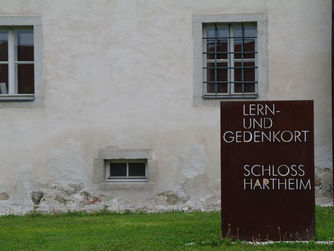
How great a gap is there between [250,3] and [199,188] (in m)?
3.41

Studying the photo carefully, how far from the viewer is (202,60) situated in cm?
1191

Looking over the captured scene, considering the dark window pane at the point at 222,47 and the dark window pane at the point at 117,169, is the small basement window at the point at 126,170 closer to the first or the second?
the dark window pane at the point at 117,169

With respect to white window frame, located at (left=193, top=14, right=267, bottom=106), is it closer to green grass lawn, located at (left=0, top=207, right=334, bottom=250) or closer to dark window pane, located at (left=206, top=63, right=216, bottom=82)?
dark window pane, located at (left=206, top=63, right=216, bottom=82)

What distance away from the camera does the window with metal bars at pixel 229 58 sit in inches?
471

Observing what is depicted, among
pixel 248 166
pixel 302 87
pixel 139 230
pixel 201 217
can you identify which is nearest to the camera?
pixel 248 166

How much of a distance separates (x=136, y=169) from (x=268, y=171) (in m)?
4.57

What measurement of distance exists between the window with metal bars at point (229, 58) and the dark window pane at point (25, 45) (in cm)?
317

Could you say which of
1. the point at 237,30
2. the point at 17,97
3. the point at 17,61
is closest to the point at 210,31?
the point at 237,30

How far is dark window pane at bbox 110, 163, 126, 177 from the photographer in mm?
12102

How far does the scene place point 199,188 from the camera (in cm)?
1177

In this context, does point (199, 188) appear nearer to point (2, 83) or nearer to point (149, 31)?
point (149, 31)

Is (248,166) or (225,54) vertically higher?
(225,54)

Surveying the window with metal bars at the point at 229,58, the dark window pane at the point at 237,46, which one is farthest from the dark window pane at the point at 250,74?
the dark window pane at the point at 237,46

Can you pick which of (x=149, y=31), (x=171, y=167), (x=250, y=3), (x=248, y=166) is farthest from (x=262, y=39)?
(x=248, y=166)
